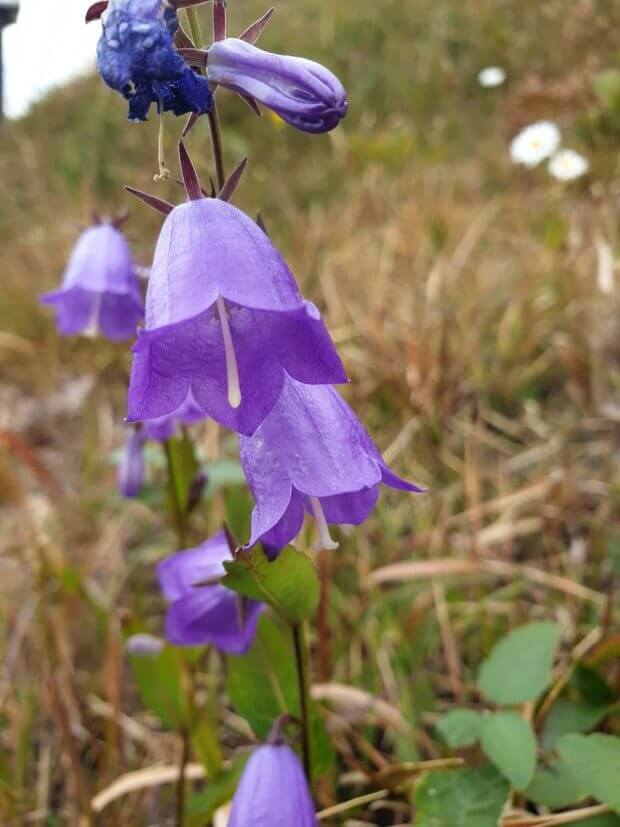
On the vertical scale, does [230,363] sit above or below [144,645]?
above

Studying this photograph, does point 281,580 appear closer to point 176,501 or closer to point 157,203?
point 157,203

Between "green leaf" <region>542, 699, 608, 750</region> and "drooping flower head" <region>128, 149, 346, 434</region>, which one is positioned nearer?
"drooping flower head" <region>128, 149, 346, 434</region>

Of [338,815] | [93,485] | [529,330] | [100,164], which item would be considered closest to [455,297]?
[529,330]

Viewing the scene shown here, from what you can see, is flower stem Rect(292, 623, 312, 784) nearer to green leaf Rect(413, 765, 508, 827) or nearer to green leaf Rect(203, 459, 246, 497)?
green leaf Rect(413, 765, 508, 827)

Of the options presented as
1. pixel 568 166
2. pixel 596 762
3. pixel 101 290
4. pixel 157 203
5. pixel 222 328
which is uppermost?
pixel 568 166


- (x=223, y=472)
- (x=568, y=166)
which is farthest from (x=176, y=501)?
(x=568, y=166)

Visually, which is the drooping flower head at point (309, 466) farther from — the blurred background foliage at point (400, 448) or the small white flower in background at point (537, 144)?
the small white flower in background at point (537, 144)

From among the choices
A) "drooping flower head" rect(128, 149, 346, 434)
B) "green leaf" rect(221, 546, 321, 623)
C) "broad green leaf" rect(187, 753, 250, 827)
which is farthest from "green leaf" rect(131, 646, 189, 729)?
"drooping flower head" rect(128, 149, 346, 434)
